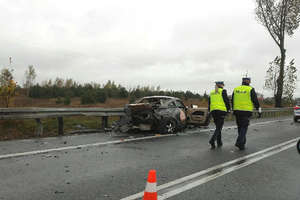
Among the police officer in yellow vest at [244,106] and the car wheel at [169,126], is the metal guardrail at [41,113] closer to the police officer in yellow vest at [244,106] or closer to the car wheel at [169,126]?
the car wheel at [169,126]

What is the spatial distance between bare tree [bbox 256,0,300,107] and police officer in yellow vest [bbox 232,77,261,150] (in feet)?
78.1

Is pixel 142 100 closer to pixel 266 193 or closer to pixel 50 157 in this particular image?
pixel 50 157

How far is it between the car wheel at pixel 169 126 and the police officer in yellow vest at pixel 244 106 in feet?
10.1

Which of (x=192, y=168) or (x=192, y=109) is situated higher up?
(x=192, y=109)

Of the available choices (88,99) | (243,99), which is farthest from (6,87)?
(88,99)

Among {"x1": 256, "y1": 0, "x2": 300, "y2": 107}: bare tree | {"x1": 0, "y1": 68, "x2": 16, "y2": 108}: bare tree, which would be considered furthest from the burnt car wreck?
{"x1": 256, "y1": 0, "x2": 300, "y2": 107}: bare tree

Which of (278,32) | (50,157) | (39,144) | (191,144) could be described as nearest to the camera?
(50,157)

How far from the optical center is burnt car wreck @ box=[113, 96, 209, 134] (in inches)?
396

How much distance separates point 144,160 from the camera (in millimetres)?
6121

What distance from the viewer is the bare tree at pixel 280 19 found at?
91.9 feet

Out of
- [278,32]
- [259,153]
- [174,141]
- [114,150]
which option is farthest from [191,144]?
[278,32]

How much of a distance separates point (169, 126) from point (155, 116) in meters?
0.83

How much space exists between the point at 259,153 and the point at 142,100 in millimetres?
5165

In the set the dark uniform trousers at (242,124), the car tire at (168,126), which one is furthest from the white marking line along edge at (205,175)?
the car tire at (168,126)
